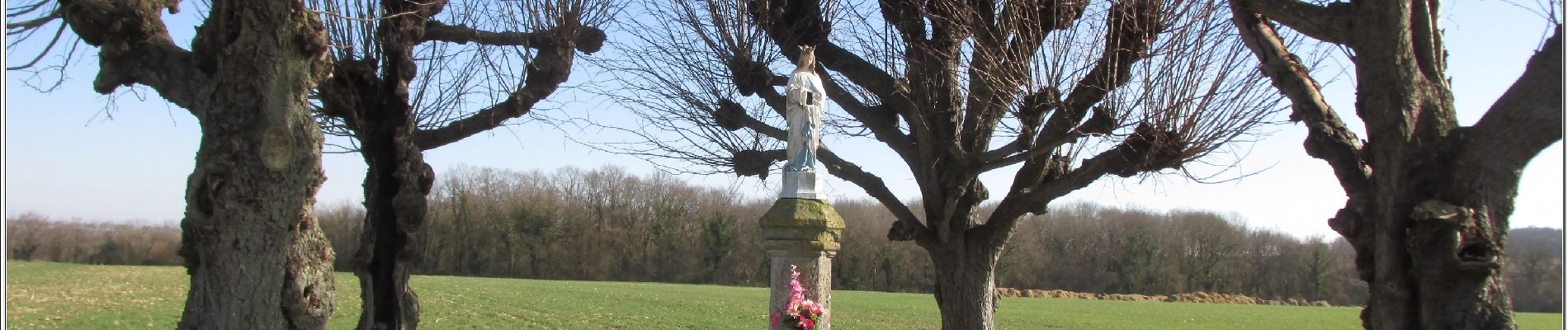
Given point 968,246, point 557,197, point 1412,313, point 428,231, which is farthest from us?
point 557,197

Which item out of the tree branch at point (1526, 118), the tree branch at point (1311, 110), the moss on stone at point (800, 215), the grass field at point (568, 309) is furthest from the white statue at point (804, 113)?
the grass field at point (568, 309)

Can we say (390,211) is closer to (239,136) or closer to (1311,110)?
(239,136)

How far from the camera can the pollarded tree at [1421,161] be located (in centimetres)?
548

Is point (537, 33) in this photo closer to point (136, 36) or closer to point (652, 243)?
point (136, 36)

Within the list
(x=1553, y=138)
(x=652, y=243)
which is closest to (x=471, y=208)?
(x=652, y=243)

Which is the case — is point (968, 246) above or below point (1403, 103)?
below

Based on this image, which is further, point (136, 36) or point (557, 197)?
point (557, 197)

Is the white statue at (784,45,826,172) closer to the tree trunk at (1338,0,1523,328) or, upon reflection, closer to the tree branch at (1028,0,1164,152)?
the tree branch at (1028,0,1164,152)

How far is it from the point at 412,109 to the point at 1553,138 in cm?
917

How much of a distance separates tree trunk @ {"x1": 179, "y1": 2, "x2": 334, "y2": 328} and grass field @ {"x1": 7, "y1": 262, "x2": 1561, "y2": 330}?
12907mm

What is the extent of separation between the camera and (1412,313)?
581 centimetres

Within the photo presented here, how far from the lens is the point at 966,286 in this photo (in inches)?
432

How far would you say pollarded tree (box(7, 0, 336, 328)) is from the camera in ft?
20.9

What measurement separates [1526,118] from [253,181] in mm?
7629
